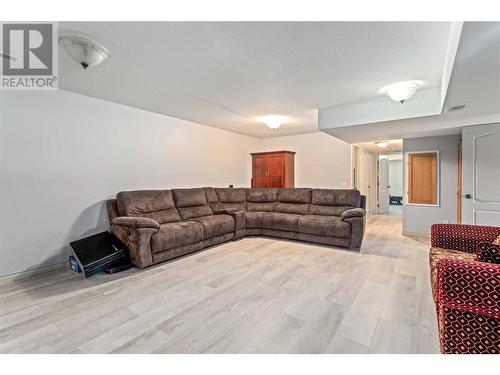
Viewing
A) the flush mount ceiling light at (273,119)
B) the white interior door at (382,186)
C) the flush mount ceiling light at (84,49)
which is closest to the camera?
the flush mount ceiling light at (84,49)

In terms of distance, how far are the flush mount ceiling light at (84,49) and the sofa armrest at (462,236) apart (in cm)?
373

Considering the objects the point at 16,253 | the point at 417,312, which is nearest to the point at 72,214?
the point at 16,253

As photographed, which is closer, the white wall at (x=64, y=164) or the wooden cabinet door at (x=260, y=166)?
the white wall at (x=64, y=164)

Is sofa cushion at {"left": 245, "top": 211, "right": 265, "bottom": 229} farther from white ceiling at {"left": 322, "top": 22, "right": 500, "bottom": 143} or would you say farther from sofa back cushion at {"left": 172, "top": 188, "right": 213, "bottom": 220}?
white ceiling at {"left": 322, "top": 22, "right": 500, "bottom": 143}

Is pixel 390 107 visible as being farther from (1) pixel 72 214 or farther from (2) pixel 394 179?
(2) pixel 394 179

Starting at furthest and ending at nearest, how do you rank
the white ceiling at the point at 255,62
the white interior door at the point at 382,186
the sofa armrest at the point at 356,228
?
Answer: the white interior door at the point at 382,186 < the sofa armrest at the point at 356,228 < the white ceiling at the point at 255,62

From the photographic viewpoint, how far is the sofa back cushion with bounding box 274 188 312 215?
5.05 metres

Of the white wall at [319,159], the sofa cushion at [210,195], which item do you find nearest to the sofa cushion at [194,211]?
the sofa cushion at [210,195]

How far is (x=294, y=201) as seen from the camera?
17.3ft

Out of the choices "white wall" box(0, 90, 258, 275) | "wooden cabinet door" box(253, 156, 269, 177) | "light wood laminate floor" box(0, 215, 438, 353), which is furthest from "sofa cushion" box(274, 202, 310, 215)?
"white wall" box(0, 90, 258, 275)

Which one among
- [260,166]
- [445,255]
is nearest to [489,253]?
[445,255]

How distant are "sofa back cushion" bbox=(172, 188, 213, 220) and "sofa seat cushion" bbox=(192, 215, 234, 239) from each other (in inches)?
→ 8.2

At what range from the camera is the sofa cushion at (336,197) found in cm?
464

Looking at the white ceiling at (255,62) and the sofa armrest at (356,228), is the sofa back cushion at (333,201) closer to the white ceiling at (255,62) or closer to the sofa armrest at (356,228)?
the sofa armrest at (356,228)
